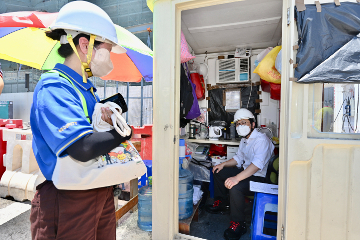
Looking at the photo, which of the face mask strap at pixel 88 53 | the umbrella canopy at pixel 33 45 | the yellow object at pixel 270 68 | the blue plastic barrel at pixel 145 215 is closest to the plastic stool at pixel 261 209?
the blue plastic barrel at pixel 145 215

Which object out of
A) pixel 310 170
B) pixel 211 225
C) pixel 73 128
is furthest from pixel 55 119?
pixel 211 225

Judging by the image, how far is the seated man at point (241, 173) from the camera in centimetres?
221

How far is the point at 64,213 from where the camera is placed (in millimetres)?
900

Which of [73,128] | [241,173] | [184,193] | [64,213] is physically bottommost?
[184,193]

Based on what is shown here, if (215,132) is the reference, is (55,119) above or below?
above

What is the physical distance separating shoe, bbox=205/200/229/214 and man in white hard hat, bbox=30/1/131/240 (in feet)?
5.96

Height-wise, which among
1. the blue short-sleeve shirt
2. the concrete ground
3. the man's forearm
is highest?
the blue short-sleeve shirt

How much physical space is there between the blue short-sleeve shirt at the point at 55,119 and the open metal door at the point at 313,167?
4.82 feet

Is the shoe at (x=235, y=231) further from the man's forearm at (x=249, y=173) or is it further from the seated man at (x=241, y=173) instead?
the man's forearm at (x=249, y=173)

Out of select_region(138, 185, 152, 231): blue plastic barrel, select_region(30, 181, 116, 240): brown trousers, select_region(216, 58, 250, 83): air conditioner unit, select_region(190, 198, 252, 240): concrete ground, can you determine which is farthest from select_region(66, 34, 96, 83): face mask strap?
select_region(216, 58, 250, 83): air conditioner unit

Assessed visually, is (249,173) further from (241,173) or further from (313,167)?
(313,167)

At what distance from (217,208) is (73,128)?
2.49 metres

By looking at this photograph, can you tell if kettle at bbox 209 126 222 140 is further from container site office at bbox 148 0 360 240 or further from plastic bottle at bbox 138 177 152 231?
container site office at bbox 148 0 360 240

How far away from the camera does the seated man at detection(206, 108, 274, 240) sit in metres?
2.21
